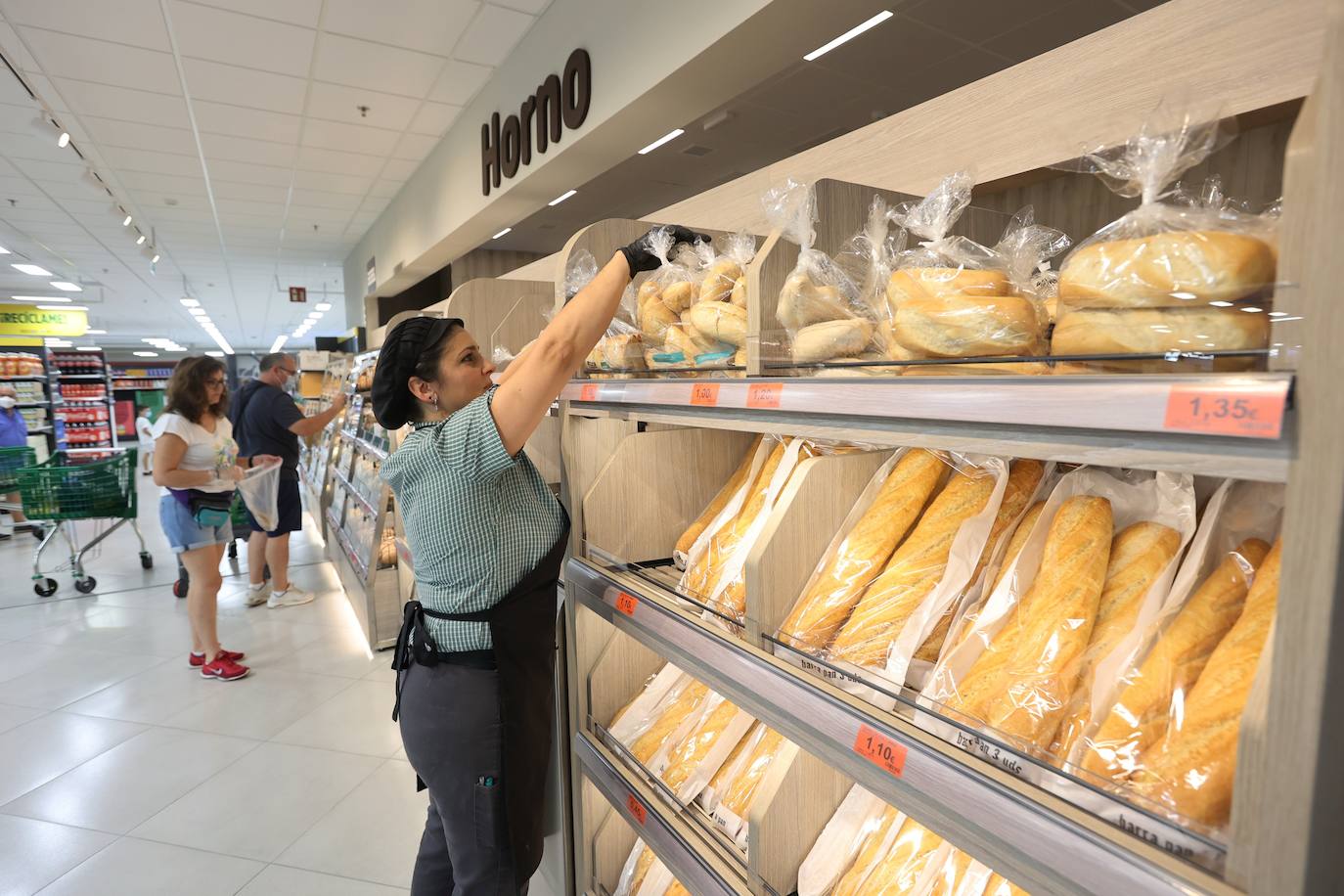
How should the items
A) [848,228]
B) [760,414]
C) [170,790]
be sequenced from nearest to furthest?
[760,414], [848,228], [170,790]

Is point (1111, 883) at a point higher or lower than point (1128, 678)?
lower

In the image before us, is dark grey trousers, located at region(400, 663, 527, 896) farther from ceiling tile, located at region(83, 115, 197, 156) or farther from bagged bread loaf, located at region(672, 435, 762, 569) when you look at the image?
ceiling tile, located at region(83, 115, 197, 156)

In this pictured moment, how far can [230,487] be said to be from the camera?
12.2 ft

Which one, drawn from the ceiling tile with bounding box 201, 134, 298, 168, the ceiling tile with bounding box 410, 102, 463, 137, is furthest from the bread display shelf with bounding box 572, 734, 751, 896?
the ceiling tile with bounding box 201, 134, 298, 168

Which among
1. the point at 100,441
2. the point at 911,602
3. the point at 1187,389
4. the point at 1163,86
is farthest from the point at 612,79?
the point at 100,441

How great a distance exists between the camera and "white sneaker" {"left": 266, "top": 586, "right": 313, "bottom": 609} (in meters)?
4.98

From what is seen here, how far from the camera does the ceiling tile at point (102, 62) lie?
13.6 feet

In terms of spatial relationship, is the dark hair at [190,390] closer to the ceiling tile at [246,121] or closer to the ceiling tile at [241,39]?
the ceiling tile at [241,39]

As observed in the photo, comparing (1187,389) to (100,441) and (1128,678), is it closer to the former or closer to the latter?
(1128,678)

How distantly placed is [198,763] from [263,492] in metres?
1.93

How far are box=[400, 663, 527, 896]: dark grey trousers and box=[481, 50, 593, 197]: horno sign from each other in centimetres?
328

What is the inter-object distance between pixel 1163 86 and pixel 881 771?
1.07 meters

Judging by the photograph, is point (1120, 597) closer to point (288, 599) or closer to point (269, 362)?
point (288, 599)

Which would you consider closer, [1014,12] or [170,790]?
[170,790]
